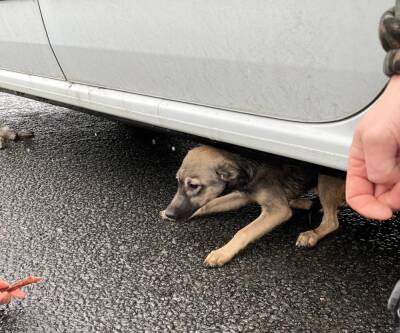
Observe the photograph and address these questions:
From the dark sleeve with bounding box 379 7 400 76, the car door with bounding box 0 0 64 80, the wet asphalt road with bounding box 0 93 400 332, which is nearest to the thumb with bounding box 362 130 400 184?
the dark sleeve with bounding box 379 7 400 76

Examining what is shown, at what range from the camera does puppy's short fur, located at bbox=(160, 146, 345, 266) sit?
8.22ft

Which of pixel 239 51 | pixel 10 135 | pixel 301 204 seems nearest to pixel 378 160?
pixel 239 51

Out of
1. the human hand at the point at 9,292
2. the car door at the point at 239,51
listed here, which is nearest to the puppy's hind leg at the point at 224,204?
the car door at the point at 239,51

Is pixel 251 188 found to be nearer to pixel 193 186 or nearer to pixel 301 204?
pixel 193 186

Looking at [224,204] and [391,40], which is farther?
[224,204]

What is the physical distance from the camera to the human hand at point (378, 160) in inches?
41.3

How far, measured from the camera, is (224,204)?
2.92m

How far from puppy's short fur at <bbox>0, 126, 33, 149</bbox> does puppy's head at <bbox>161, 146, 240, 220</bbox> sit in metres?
2.29

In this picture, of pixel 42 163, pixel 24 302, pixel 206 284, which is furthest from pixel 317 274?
pixel 42 163

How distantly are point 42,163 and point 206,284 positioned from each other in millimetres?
2103

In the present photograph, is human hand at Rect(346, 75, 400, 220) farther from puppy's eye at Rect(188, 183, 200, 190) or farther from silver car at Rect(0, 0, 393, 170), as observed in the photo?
puppy's eye at Rect(188, 183, 200, 190)

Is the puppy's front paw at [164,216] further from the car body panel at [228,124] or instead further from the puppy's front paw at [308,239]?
the puppy's front paw at [308,239]

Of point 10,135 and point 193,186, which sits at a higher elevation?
point 193,186

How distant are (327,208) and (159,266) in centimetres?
89
